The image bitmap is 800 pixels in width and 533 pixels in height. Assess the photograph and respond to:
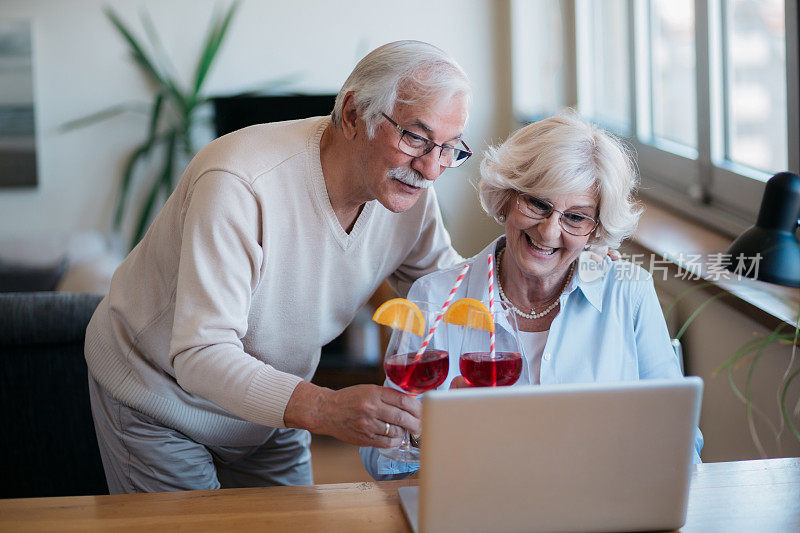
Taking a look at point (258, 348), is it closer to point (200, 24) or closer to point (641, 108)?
point (641, 108)

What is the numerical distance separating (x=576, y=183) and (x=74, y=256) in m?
3.15

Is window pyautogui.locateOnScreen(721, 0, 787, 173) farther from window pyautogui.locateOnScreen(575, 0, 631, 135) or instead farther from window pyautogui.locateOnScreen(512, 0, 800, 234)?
window pyautogui.locateOnScreen(575, 0, 631, 135)

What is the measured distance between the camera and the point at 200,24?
4.53m

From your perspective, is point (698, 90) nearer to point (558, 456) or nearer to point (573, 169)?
point (573, 169)

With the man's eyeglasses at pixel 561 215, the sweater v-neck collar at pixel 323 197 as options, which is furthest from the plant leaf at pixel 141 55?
the man's eyeglasses at pixel 561 215

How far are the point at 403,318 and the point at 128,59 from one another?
3825 millimetres

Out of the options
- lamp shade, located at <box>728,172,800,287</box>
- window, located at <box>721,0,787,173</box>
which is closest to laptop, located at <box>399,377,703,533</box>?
lamp shade, located at <box>728,172,800,287</box>

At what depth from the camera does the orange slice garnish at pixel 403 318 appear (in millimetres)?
1222

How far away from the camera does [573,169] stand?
1721mm

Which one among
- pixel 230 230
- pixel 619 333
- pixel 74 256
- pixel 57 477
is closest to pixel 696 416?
pixel 619 333

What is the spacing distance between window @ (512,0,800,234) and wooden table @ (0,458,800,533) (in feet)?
3.96

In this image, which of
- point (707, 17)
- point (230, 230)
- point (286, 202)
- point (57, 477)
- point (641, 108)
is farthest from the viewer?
point (641, 108)

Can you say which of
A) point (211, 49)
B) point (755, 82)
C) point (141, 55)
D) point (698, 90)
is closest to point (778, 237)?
point (755, 82)

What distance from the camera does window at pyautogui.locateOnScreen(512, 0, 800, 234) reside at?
7.80ft
